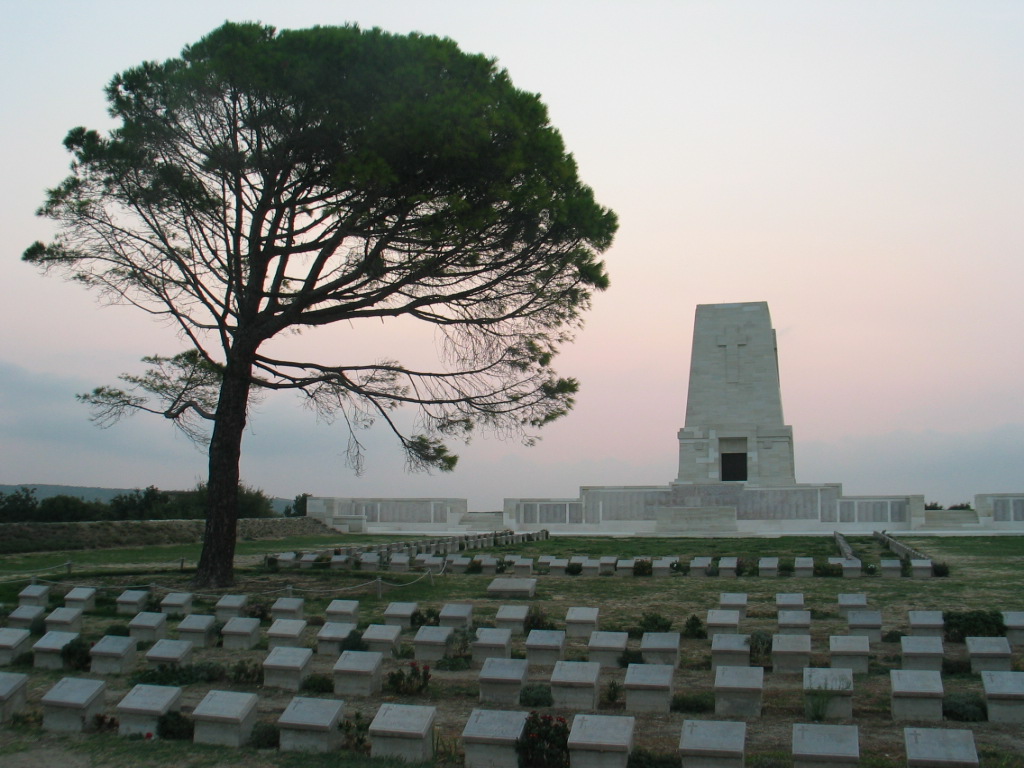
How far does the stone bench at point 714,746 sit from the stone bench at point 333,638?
342 cm

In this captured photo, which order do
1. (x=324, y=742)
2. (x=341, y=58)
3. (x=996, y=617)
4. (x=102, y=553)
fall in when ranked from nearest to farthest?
(x=324, y=742), (x=996, y=617), (x=341, y=58), (x=102, y=553)

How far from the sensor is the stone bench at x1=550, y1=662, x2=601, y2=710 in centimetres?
569

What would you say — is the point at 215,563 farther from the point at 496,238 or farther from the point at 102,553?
the point at 102,553

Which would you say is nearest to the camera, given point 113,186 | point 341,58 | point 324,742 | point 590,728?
point 590,728

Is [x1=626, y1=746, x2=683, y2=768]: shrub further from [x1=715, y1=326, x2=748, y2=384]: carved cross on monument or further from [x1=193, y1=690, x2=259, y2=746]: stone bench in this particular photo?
[x1=715, y1=326, x2=748, y2=384]: carved cross on monument

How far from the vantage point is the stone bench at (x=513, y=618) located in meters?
7.77

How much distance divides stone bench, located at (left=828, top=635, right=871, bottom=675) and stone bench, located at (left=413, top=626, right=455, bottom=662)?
275cm

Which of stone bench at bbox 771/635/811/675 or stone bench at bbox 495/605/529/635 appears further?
stone bench at bbox 495/605/529/635

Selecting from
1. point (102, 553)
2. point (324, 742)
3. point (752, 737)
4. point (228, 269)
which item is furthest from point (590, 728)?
point (102, 553)

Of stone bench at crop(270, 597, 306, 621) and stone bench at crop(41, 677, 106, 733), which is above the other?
stone bench at crop(270, 597, 306, 621)

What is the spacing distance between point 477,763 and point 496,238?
7906mm

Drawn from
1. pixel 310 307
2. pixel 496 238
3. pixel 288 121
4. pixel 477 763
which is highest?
pixel 288 121

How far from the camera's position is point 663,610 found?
9.23m

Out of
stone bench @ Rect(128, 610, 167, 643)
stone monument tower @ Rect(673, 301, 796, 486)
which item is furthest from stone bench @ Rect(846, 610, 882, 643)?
stone monument tower @ Rect(673, 301, 796, 486)
